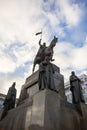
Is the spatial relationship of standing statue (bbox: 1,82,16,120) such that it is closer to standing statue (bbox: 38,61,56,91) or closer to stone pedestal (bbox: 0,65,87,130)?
stone pedestal (bbox: 0,65,87,130)

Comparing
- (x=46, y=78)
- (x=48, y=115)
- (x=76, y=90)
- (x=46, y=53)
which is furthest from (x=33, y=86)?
(x=48, y=115)

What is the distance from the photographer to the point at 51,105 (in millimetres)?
8133

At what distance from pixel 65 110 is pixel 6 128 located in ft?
12.2

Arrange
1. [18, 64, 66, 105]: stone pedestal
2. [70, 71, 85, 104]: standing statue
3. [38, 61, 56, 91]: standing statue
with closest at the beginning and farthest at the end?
[38, 61, 56, 91]: standing statue → [70, 71, 85, 104]: standing statue → [18, 64, 66, 105]: stone pedestal

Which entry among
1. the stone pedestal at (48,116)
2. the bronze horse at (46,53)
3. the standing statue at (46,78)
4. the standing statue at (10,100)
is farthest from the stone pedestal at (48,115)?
the bronze horse at (46,53)

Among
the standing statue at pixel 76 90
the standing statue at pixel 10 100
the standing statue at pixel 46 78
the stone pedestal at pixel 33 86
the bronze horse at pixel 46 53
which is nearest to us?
the standing statue at pixel 46 78

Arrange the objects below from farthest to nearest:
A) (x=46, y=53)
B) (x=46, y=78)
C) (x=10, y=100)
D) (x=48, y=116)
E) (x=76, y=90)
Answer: (x=46, y=53) → (x=10, y=100) → (x=76, y=90) → (x=46, y=78) → (x=48, y=116)

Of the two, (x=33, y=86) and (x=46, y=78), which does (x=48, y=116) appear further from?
(x=33, y=86)

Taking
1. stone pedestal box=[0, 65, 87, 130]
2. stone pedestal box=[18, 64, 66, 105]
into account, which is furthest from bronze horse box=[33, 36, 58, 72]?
stone pedestal box=[0, 65, 87, 130]

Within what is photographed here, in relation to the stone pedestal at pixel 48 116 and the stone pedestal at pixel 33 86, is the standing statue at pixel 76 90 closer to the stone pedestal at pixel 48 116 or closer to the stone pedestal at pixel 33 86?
the stone pedestal at pixel 48 116

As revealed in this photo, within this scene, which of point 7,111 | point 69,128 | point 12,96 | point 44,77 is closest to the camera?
point 69,128

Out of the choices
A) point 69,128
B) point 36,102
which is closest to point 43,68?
point 36,102

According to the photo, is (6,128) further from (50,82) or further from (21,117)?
(50,82)

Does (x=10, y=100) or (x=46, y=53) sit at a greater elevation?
(x=46, y=53)
